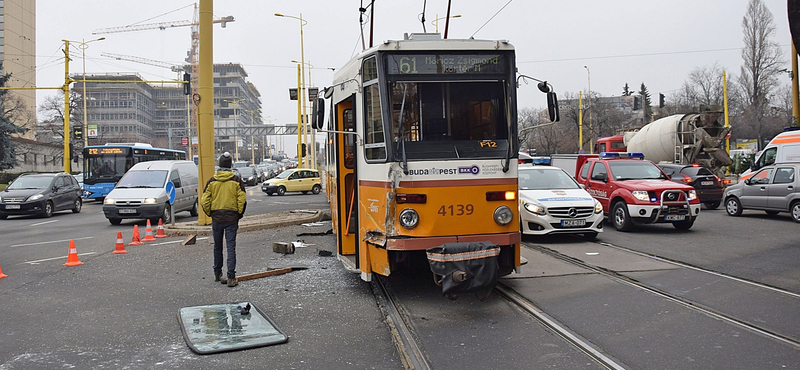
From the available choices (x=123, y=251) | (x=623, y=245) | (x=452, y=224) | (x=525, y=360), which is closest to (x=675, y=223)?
(x=623, y=245)

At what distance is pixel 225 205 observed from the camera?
8.41 m

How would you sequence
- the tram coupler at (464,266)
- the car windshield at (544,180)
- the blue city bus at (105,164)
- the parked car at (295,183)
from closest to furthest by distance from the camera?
the tram coupler at (464,266) → the car windshield at (544,180) → the blue city bus at (105,164) → the parked car at (295,183)

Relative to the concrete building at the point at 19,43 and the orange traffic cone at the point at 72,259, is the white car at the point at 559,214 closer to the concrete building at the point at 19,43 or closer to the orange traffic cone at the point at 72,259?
the orange traffic cone at the point at 72,259

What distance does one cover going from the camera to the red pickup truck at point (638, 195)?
524 inches

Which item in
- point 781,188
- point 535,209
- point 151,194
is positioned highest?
point 151,194

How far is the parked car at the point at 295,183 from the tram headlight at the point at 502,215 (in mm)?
30342

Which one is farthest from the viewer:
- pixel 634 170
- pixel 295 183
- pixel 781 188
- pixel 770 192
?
pixel 295 183

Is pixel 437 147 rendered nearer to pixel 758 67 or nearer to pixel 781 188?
pixel 781 188

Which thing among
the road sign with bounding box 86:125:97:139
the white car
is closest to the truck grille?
the white car

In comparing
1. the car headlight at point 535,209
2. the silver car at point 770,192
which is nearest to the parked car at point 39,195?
the car headlight at point 535,209

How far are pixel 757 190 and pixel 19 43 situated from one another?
312 ft

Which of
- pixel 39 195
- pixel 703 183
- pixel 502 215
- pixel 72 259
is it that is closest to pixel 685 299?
pixel 502 215

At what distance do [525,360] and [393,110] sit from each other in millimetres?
3178

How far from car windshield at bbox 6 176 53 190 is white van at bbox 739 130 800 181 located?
2465 centimetres
